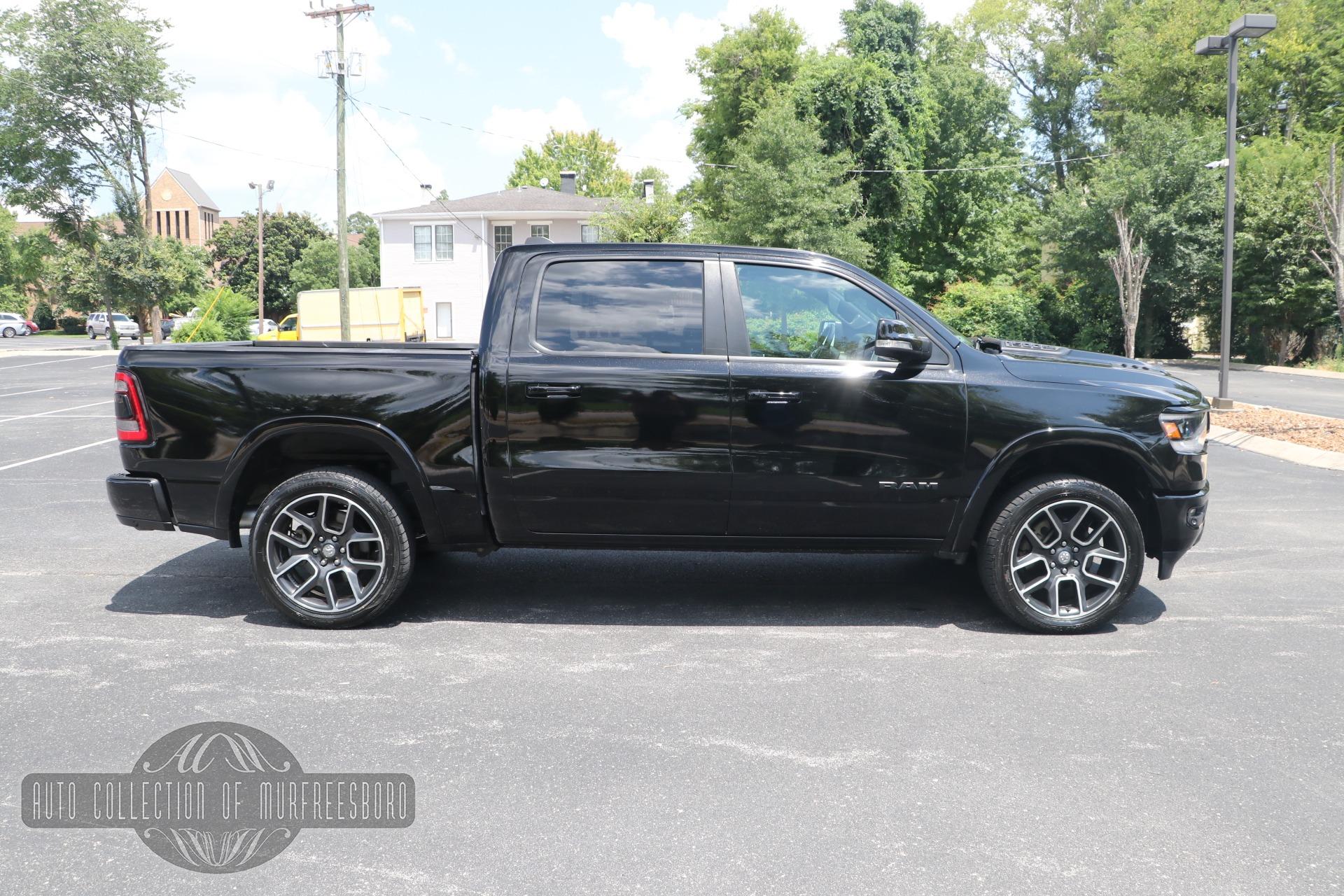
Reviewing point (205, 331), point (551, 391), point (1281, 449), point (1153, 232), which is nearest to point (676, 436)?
point (551, 391)

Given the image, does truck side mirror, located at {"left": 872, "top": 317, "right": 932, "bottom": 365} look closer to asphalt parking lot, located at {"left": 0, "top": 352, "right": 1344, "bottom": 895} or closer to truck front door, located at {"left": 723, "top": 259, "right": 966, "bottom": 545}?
truck front door, located at {"left": 723, "top": 259, "right": 966, "bottom": 545}

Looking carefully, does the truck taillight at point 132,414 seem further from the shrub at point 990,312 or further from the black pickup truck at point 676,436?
the shrub at point 990,312

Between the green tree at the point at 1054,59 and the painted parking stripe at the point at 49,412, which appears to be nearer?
the painted parking stripe at the point at 49,412

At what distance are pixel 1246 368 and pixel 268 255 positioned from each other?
65.9m

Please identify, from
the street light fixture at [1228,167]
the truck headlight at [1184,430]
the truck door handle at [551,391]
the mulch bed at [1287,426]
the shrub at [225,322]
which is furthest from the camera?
the shrub at [225,322]

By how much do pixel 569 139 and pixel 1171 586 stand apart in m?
81.5

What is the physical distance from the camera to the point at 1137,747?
4043 millimetres

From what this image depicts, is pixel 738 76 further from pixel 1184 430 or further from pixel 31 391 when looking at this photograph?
pixel 1184 430

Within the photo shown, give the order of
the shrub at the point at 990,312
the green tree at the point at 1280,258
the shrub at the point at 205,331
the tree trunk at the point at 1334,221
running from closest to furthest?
the tree trunk at the point at 1334,221 < the green tree at the point at 1280,258 < the shrub at the point at 205,331 < the shrub at the point at 990,312

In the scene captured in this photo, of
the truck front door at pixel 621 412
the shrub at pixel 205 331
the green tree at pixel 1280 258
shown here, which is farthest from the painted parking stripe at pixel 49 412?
the green tree at pixel 1280 258

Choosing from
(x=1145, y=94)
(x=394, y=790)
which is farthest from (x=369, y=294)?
(x=1145, y=94)

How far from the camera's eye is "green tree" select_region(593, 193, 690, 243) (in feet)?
138

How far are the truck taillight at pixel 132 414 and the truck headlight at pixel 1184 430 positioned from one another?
5.33m

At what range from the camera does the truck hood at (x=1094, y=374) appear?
541 centimetres
